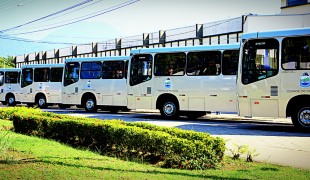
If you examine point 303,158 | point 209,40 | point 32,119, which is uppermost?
point 209,40

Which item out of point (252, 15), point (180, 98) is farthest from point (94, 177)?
point (252, 15)

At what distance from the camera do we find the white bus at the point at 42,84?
86.1 ft

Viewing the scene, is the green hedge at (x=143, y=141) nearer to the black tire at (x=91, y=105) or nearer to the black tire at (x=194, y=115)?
the black tire at (x=194, y=115)

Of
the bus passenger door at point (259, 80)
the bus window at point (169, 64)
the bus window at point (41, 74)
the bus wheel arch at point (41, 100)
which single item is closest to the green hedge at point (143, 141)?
the bus passenger door at point (259, 80)

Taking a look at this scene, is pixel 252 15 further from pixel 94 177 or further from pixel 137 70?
pixel 94 177

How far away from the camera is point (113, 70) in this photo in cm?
2148

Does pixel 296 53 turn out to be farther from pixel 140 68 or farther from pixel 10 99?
pixel 10 99

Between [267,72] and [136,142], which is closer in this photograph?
[136,142]

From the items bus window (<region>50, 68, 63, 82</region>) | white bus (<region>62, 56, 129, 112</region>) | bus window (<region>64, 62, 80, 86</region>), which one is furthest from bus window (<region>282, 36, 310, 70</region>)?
bus window (<region>50, 68, 63, 82</region>)

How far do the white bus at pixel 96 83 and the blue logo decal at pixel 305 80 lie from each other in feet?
35.5

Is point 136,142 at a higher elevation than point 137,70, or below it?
below

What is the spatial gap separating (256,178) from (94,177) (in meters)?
2.62

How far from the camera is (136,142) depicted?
25.0 feet

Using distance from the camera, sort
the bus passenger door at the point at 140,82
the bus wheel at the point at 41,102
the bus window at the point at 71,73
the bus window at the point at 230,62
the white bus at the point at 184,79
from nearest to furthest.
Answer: the bus window at the point at 230,62 → the white bus at the point at 184,79 → the bus passenger door at the point at 140,82 → the bus window at the point at 71,73 → the bus wheel at the point at 41,102
